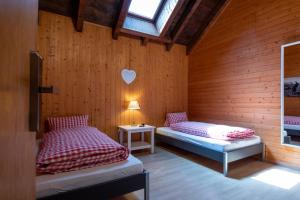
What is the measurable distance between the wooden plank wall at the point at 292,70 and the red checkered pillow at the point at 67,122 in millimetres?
3515

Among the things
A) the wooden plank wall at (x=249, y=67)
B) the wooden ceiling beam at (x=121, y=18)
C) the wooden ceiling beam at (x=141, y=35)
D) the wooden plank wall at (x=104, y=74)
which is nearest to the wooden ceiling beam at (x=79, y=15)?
the wooden plank wall at (x=104, y=74)

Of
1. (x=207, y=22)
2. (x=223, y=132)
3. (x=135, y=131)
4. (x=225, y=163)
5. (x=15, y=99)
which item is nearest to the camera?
(x=15, y=99)

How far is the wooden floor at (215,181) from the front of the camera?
6.89ft

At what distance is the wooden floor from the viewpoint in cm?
210

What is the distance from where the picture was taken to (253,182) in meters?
2.42

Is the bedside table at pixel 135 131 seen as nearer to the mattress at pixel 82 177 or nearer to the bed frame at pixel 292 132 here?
the mattress at pixel 82 177

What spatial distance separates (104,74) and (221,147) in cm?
265

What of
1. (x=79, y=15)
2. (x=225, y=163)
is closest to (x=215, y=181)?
(x=225, y=163)

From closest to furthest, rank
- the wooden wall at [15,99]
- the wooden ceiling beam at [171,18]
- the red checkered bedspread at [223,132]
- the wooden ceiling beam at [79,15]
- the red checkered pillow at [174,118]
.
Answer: the wooden wall at [15,99]
the red checkered bedspread at [223,132]
the wooden ceiling beam at [79,15]
the wooden ceiling beam at [171,18]
the red checkered pillow at [174,118]

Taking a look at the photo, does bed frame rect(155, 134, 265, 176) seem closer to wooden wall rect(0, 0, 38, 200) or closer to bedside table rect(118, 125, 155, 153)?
bedside table rect(118, 125, 155, 153)

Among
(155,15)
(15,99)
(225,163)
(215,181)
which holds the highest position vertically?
(155,15)

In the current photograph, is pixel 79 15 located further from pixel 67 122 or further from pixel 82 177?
pixel 82 177

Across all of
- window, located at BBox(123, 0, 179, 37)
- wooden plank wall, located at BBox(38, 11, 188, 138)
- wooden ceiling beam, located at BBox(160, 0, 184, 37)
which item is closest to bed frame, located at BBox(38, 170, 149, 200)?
wooden plank wall, located at BBox(38, 11, 188, 138)

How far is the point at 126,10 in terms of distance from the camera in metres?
3.38
